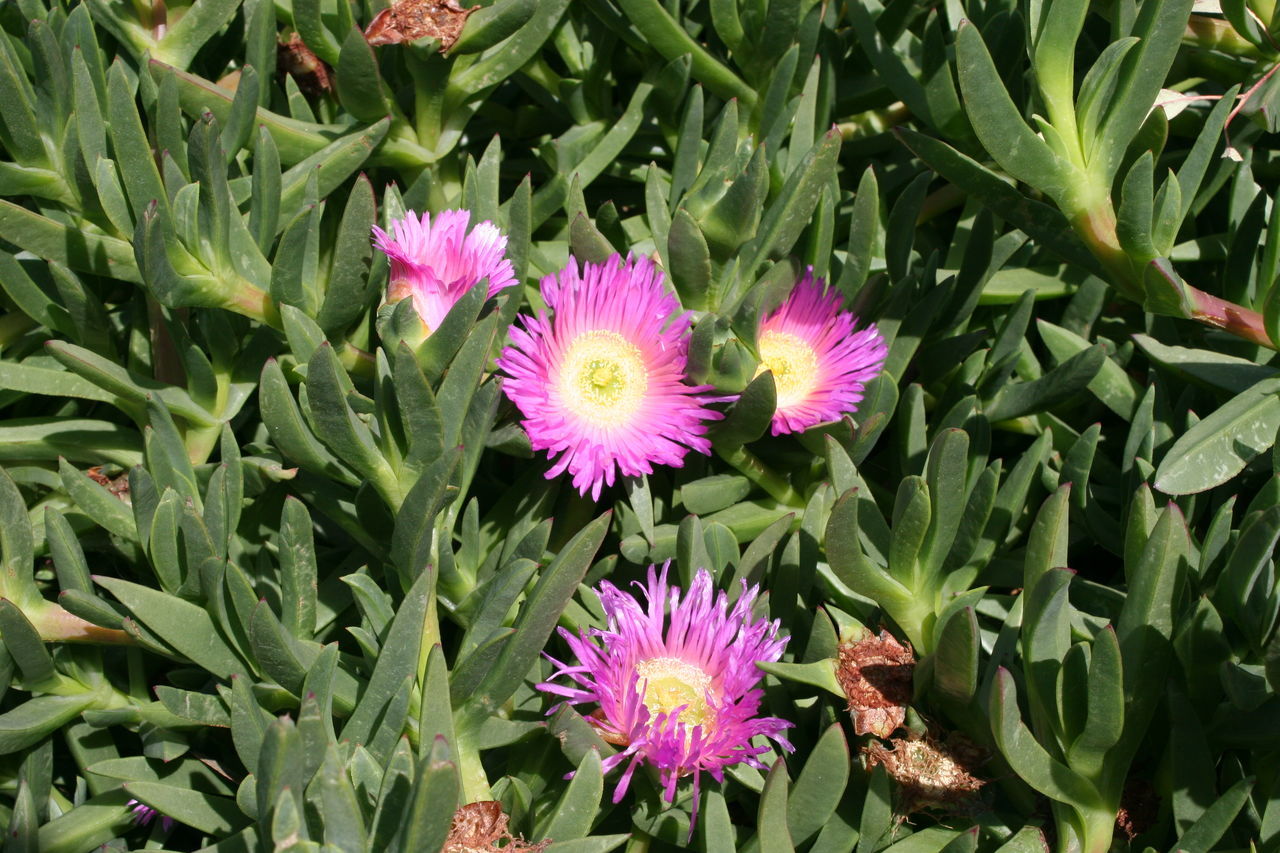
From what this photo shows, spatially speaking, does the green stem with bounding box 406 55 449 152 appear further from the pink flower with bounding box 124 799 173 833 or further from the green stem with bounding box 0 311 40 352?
the pink flower with bounding box 124 799 173 833

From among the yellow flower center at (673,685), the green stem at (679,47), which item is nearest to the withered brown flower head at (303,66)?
the green stem at (679,47)

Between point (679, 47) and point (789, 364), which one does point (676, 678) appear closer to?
point (789, 364)

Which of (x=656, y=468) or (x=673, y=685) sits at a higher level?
(x=656, y=468)

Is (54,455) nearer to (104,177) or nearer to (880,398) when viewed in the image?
(104,177)

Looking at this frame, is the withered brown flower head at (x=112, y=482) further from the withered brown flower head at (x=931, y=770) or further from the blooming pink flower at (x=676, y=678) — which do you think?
the withered brown flower head at (x=931, y=770)

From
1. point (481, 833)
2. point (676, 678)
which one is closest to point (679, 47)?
point (676, 678)

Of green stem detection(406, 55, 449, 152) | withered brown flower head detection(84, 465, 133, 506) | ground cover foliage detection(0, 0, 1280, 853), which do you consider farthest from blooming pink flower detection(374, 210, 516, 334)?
withered brown flower head detection(84, 465, 133, 506)
